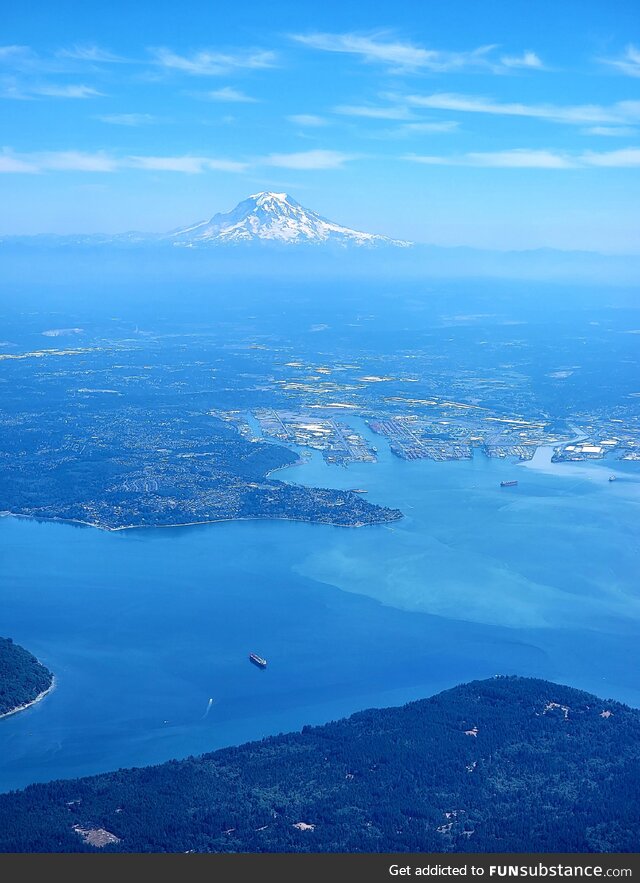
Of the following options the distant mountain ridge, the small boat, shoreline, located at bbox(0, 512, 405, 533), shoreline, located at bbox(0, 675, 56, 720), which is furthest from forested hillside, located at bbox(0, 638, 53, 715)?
the distant mountain ridge

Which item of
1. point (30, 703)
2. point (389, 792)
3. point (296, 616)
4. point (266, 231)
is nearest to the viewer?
point (389, 792)

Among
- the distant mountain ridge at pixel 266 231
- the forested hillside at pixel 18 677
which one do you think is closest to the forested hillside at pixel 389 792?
the forested hillside at pixel 18 677

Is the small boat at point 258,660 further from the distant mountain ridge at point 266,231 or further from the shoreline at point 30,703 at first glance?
the distant mountain ridge at point 266,231

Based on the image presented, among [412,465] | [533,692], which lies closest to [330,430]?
[412,465]

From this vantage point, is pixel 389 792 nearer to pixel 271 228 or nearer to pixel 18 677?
pixel 18 677

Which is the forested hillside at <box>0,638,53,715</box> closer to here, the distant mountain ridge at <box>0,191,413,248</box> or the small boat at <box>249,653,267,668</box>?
the small boat at <box>249,653,267,668</box>

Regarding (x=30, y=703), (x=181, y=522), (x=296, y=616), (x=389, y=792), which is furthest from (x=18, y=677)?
(x=181, y=522)

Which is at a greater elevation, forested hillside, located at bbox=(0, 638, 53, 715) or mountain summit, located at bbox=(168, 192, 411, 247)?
mountain summit, located at bbox=(168, 192, 411, 247)
